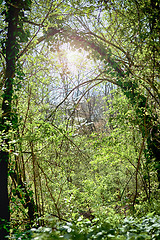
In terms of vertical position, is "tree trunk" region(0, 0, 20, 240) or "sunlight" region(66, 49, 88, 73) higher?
"sunlight" region(66, 49, 88, 73)

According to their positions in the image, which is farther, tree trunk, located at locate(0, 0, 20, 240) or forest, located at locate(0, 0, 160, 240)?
forest, located at locate(0, 0, 160, 240)

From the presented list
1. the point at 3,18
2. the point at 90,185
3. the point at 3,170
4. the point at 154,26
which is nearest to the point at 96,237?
the point at 3,170

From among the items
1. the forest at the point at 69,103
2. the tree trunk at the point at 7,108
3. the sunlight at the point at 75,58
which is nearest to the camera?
the tree trunk at the point at 7,108

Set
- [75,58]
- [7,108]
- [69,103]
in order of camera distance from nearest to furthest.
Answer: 1. [7,108]
2. [69,103]
3. [75,58]

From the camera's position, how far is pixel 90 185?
508cm

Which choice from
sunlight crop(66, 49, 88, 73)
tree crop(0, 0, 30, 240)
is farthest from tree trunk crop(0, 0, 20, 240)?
sunlight crop(66, 49, 88, 73)

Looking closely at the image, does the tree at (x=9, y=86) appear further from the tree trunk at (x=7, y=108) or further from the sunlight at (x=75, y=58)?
the sunlight at (x=75, y=58)

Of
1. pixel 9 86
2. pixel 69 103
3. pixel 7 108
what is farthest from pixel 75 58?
pixel 7 108

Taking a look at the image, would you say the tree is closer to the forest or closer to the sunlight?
the forest

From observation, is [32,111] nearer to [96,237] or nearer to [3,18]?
[3,18]

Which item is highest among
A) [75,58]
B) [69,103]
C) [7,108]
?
[75,58]

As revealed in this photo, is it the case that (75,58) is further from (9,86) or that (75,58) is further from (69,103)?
(9,86)

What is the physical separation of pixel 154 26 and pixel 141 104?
1.39m

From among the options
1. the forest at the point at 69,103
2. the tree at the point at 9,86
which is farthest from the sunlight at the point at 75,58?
the tree at the point at 9,86
